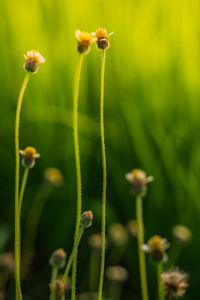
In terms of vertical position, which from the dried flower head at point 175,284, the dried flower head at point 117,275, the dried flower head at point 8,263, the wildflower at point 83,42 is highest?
the wildflower at point 83,42

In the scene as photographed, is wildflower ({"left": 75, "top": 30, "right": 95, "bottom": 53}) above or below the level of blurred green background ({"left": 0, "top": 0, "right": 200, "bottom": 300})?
below

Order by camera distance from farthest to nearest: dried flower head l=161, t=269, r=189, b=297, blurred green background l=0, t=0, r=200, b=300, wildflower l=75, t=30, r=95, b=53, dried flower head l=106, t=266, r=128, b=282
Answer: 1. blurred green background l=0, t=0, r=200, b=300
2. dried flower head l=106, t=266, r=128, b=282
3. dried flower head l=161, t=269, r=189, b=297
4. wildflower l=75, t=30, r=95, b=53

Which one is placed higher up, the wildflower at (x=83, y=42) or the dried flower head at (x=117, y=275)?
the wildflower at (x=83, y=42)

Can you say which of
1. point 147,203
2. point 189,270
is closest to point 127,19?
point 147,203

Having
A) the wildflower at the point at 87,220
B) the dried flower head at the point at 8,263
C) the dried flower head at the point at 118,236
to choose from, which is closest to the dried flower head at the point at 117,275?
the dried flower head at the point at 118,236

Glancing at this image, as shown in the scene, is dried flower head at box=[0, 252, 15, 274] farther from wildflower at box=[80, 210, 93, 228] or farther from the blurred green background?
wildflower at box=[80, 210, 93, 228]

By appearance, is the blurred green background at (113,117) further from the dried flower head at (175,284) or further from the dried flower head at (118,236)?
the dried flower head at (175,284)

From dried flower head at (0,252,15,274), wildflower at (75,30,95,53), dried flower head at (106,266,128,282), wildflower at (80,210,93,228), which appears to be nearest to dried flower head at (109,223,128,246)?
dried flower head at (106,266,128,282)

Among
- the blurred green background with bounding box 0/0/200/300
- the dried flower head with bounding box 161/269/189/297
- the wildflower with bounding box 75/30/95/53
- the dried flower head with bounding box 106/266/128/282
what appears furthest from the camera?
the blurred green background with bounding box 0/0/200/300

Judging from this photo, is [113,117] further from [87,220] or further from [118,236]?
[87,220]
